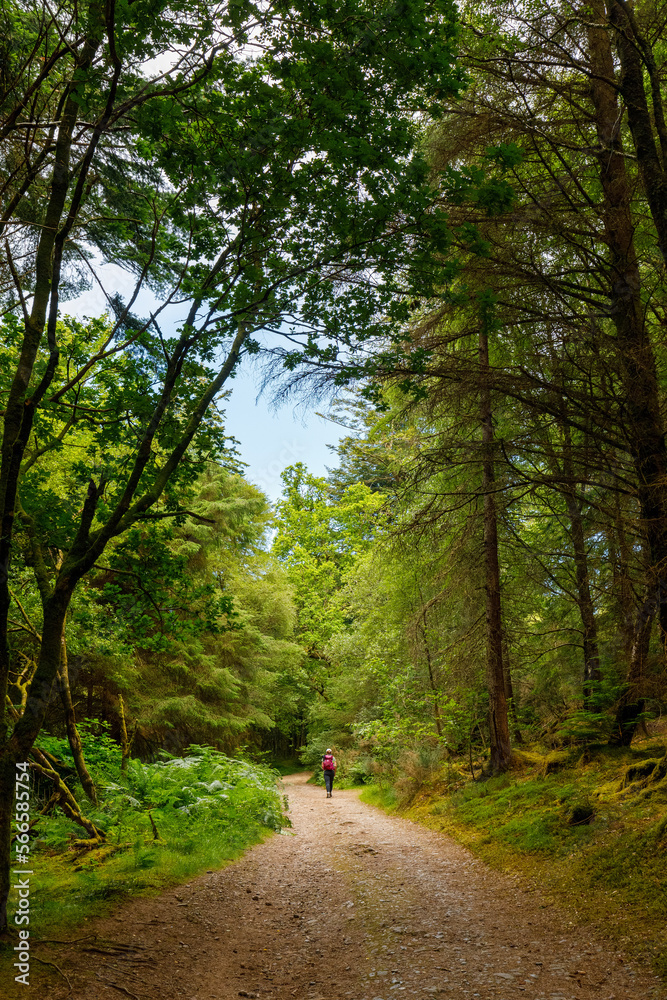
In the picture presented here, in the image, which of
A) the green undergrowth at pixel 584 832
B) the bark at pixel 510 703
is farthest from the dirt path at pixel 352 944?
the bark at pixel 510 703

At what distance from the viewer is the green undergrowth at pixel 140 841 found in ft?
16.1

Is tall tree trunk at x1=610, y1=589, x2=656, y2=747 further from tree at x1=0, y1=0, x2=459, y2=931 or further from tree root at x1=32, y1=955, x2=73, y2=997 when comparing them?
tree root at x1=32, y1=955, x2=73, y2=997

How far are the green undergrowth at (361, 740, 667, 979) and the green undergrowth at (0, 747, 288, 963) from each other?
3.30 m

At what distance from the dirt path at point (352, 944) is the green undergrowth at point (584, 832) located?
25 centimetres

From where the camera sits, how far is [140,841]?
6.41 metres


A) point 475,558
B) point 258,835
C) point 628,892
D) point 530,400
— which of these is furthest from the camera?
point 475,558

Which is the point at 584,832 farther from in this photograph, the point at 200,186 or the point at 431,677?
the point at 200,186

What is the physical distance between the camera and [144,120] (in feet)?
13.4

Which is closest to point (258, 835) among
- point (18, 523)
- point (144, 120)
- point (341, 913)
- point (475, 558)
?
point (341, 913)

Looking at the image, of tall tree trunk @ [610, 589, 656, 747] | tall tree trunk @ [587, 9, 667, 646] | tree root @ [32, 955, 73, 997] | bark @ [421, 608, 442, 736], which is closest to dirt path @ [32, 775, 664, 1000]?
tree root @ [32, 955, 73, 997]

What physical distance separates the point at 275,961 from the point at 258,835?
488 cm

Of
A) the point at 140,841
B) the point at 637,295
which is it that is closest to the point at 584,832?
the point at 140,841

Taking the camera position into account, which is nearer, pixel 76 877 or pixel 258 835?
pixel 76 877

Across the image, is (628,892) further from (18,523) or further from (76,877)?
(18,523)
